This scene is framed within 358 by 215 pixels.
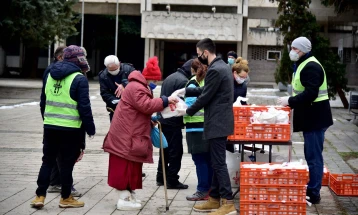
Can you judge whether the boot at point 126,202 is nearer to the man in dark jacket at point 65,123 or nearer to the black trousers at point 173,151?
the man in dark jacket at point 65,123

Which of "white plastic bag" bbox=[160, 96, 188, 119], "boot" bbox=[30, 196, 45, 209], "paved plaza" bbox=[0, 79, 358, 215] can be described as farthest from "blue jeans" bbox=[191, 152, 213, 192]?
"boot" bbox=[30, 196, 45, 209]

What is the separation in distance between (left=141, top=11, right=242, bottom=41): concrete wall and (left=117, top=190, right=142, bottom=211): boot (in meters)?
43.3

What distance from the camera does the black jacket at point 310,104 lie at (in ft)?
28.6

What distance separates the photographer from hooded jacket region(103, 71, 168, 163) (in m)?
8.34

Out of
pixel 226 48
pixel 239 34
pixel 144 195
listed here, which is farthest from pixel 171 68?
pixel 144 195

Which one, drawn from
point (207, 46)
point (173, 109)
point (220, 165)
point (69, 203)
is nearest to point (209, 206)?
point (220, 165)

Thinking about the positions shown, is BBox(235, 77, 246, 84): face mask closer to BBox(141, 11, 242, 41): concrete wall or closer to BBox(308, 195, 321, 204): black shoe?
BBox(308, 195, 321, 204): black shoe

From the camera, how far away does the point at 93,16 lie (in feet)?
196

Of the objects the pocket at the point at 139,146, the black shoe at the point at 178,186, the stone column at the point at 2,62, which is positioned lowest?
the black shoe at the point at 178,186

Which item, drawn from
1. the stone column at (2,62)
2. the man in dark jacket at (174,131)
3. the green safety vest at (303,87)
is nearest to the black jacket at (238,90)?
the man in dark jacket at (174,131)

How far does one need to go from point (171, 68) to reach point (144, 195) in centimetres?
5180

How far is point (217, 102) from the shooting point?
26.8 ft

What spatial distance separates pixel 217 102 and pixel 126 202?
1.66 metres

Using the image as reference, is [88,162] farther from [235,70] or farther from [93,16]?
[93,16]
